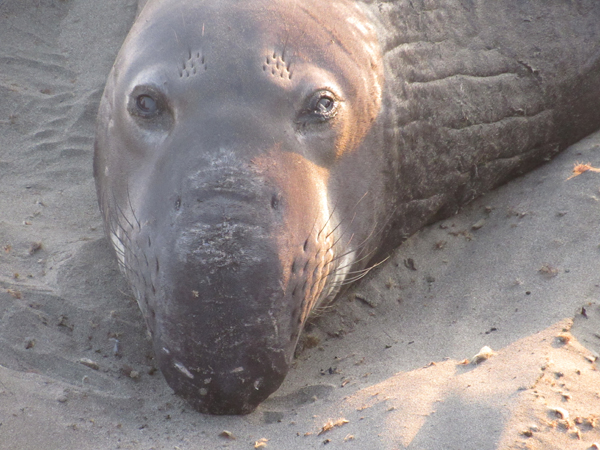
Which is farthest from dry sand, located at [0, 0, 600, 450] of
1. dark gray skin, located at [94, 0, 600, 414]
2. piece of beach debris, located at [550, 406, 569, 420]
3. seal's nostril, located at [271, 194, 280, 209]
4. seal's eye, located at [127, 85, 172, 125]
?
seal's eye, located at [127, 85, 172, 125]

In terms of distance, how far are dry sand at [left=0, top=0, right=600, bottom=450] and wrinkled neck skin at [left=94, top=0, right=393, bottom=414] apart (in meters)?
0.27

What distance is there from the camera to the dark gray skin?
8.40 ft

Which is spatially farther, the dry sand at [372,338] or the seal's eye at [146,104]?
the seal's eye at [146,104]

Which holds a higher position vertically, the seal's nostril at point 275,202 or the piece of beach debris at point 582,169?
the seal's nostril at point 275,202

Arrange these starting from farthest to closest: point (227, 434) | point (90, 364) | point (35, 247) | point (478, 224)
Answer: point (478, 224) < point (35, 247) < point (90, 364) < point (227, 434)

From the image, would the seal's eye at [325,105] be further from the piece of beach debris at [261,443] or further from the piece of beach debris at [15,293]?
the piece of beach debris at [15,293]

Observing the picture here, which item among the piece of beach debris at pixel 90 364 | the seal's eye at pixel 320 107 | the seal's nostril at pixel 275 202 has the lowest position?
the piece of beach debris at pixel 90 364

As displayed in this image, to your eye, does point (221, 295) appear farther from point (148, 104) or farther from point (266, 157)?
point (148, 104)

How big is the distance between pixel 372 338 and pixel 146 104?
1.38m

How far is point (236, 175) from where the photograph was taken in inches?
103

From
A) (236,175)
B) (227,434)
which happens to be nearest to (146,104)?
(236,175)

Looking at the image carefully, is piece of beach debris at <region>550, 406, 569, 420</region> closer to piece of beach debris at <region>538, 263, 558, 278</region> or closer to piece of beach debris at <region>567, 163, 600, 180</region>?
piece of beach debris at <region>538, 263, 558, 278</region>

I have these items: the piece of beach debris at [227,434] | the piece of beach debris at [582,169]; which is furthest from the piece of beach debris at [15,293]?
the piece of beach debris at [582,169]

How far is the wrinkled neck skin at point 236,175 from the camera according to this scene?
2.55 meters
